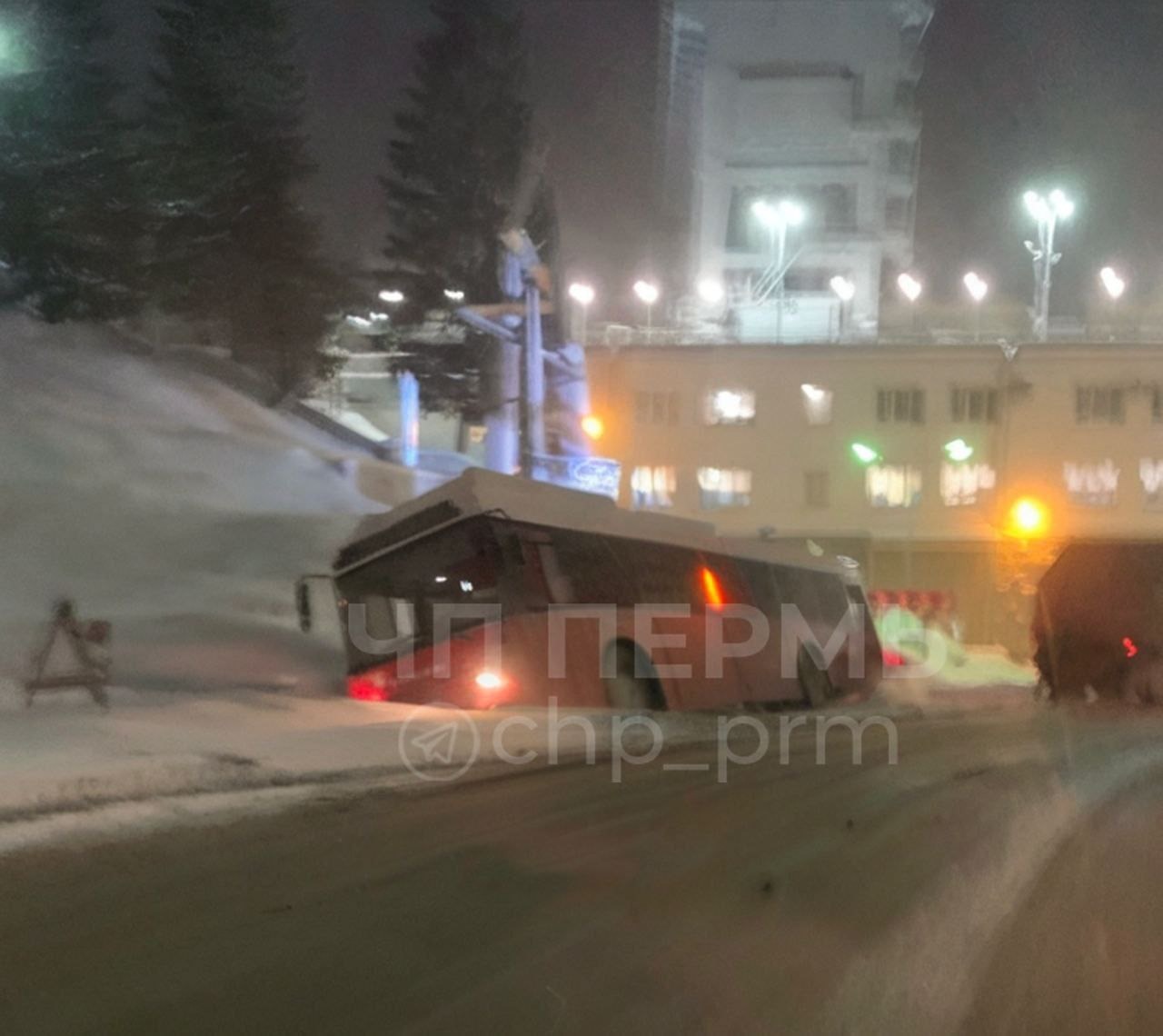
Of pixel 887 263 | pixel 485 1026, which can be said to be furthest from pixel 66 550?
pixel 887 263

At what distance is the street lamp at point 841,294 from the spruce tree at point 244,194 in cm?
1933

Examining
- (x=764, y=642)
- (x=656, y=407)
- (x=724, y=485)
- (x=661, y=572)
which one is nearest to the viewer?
(x=661, y=572)

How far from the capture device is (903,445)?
47.2m

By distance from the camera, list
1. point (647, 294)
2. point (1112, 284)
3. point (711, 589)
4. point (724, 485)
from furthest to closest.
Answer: point (647, 294) < point (1112, 284) < point (724, 485) < point (711, 589)

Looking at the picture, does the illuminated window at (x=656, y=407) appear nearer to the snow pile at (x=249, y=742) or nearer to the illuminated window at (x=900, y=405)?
the illuminated window at (x=900, y=405)

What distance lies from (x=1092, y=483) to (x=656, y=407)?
15.1 meters

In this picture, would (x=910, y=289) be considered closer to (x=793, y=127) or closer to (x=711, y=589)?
(x=793, y=127)

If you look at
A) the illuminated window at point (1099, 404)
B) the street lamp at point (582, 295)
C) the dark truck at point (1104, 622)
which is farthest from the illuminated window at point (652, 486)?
the dark truck at point (1104, 622)

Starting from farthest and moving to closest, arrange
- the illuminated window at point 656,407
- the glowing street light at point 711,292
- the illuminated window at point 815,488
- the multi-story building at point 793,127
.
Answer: the multi-story building at point 793,127, the glowing street light at point 711,292, the illuminated window at point 656,407, the illuminated window at point 815,488

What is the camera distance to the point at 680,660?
1625cm

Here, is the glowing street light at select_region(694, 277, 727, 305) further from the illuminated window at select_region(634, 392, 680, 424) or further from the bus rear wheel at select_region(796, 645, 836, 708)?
the bus rear wheel at select_region(796, 645, 836, 708)

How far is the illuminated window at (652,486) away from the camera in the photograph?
47.5 metres

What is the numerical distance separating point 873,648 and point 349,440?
23153 mm

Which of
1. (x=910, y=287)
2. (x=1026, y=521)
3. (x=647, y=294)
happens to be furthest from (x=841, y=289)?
(x=1026, y=521)
